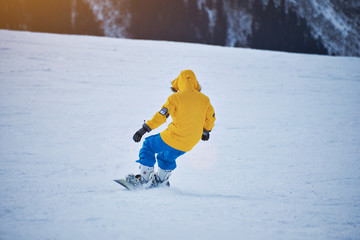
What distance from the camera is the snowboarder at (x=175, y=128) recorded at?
2887mm

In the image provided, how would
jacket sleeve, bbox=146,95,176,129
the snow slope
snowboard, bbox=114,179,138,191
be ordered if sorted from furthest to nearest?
snowboard, bbox=114,179,138,191 → jacket sleeve, bbox=146,95,176,129 → the snow slope

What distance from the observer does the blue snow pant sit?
2.96 metres

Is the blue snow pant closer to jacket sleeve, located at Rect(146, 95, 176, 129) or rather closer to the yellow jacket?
the yellow jacket

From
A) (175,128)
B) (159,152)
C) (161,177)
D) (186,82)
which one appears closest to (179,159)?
(161,177)

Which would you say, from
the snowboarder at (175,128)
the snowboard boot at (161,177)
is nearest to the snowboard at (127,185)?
the snowboarder at (175,128)

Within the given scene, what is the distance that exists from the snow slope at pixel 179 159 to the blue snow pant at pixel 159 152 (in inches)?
13.7

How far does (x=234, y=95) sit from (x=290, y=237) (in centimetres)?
676

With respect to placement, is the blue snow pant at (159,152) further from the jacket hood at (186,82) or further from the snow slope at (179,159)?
the jacket hood at (186,82)

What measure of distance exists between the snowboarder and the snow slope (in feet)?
1.15

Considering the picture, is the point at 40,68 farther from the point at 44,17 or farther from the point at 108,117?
the point at 44,17

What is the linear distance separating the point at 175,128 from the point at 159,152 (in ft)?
1.30

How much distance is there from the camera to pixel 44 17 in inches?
3270

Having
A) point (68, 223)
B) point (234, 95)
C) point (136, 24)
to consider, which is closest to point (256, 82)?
point (234, 95)

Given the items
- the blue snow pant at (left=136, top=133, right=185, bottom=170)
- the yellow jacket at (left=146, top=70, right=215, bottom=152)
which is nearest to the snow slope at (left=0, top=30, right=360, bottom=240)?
the blue snow pant at (left=136, top=133, right=185, bottom=170)
